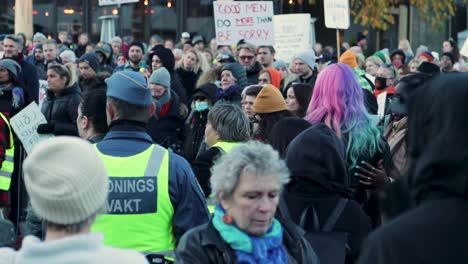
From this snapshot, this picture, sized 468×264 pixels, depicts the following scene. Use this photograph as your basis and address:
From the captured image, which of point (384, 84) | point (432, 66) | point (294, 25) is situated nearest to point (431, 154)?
point (432, 66)

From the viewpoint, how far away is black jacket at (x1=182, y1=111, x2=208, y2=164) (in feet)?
34.5

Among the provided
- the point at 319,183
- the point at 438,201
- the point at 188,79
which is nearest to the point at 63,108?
the point at 188,79

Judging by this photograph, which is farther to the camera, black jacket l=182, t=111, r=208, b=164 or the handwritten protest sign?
the handwritten protest sign

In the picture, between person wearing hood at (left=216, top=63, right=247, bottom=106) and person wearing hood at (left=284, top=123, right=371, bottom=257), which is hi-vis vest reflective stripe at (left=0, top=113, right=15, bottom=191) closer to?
person wearing hood at (left=216, top=63, right=247, bottom=106)

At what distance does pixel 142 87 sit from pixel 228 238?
4.83 ft

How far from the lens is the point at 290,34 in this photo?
18.0 m

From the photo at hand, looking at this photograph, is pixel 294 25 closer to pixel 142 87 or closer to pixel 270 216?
pixel 142 87

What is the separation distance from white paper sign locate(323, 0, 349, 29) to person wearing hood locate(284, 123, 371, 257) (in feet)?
34.2

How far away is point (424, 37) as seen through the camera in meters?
32.6

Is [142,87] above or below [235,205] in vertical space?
above

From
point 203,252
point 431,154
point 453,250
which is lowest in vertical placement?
point 203,252

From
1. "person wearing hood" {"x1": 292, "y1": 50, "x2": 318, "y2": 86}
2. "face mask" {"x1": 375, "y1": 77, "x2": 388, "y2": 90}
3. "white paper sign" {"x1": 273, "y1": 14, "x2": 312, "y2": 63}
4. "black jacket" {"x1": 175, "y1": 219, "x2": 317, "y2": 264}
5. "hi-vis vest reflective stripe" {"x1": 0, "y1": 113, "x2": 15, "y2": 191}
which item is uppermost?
"white paper sign" {"x1": 273, "y1": 14, "x2": 312, "y2": 63}

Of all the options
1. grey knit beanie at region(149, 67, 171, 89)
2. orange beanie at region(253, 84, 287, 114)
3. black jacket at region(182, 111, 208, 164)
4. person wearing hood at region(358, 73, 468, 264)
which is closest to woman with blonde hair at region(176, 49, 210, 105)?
grey knit beanie at region(149, 67, 171, 89)

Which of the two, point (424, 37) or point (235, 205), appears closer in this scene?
point (235, 205)
